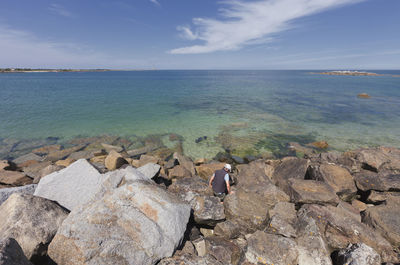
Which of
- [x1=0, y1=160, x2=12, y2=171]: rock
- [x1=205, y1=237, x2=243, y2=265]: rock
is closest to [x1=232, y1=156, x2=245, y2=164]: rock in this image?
[x1=205, y1=237, x2=243, y2=265]: rock

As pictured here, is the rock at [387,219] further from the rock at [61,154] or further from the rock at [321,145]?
the rock at [61,154]

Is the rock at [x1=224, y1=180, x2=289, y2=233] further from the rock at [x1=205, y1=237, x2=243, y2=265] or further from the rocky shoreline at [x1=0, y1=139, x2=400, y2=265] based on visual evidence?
the rock at [x1=205, y1=237, x2=243, y2=265]

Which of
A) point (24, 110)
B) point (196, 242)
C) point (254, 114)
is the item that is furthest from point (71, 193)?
point (24, 110)

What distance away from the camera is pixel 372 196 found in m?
9.15

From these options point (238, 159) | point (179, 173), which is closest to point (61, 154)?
point (179, 173)

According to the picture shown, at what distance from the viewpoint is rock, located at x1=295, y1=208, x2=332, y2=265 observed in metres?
5.48

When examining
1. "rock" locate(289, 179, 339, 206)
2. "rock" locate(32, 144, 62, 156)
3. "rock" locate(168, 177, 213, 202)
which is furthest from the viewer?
"rock" locate(32, 144, 62, 156)

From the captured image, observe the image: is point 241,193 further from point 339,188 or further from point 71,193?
point 71,193

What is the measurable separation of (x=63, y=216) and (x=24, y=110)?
3791 centimetres

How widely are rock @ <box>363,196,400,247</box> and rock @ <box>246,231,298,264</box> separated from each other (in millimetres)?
3888

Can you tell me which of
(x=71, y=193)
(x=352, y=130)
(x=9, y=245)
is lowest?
(x=352, y=130)

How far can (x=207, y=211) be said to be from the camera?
7664 millimetres

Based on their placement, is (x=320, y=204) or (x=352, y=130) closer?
(x=320, y=204)

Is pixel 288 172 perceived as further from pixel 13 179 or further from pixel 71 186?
pixel 13 179
